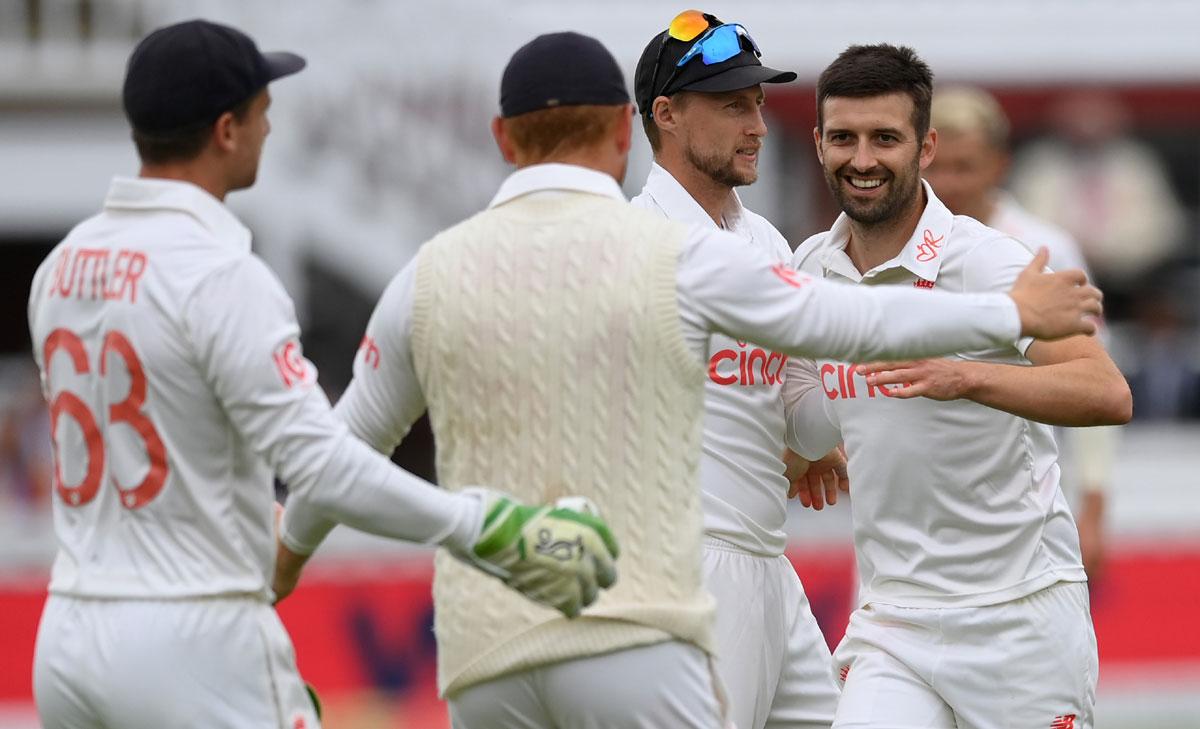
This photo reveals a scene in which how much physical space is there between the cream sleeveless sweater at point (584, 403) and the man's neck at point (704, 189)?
1.41 m

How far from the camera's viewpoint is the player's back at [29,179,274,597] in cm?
397

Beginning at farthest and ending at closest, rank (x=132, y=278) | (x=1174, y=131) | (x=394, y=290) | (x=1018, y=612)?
(x=1174, y=131)
(x=1018, y=612)
(x=394, y=290)
(x=132, y=278)

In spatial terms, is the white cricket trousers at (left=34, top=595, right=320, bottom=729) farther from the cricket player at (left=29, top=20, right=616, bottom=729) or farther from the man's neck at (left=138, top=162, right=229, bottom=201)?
the man's neck at (left=138, top=162, right=229, bottom=201)

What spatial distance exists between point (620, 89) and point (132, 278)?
1.04 meters

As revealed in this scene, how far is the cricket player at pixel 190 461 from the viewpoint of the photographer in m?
3.93

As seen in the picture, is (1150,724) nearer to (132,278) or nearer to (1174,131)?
(132,278)

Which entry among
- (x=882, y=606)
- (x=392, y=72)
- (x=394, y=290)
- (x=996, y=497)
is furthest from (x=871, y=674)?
(x=392, y=72)

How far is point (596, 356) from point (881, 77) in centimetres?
159

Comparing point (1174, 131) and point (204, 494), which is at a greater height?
point (204, 494)

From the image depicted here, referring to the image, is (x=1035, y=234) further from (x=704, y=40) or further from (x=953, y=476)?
(x=953, y=476)

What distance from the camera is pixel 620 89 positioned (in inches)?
167

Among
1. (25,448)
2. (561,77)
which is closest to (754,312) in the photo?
(561,77)

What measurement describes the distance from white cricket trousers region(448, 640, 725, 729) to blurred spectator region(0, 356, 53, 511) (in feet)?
30.6

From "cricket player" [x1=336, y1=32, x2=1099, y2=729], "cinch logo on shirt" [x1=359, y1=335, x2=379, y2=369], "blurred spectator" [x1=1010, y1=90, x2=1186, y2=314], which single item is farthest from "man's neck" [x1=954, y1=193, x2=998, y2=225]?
"blurred spectator" [x1=1010, y1=90, x2=1186, y2=314]
